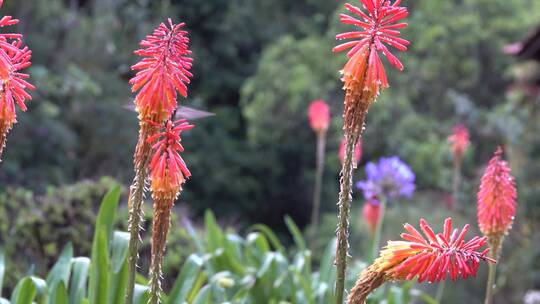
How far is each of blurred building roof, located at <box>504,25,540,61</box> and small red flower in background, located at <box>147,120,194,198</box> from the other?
9.27 m

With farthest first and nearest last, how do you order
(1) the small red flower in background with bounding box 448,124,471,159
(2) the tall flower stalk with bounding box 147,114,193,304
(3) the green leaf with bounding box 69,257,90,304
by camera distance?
(1) the small red flower in background with bounding box 448,124,471,159, (3) the green leaf with bounding box 69,257,90,304, (2) the tall flower stalk with bounding box 147,114,193,304

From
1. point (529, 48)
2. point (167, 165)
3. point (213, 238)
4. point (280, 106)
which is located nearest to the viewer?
point (167, 165)

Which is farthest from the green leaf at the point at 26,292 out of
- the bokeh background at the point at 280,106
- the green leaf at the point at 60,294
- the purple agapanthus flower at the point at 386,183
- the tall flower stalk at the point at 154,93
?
the bokeh background at the point at 280,106

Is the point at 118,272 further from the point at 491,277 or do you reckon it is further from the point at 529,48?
the point at 529,48

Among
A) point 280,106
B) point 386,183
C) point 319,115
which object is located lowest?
point 386,183

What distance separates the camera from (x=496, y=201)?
8.85ft

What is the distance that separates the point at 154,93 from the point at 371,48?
0.53 m

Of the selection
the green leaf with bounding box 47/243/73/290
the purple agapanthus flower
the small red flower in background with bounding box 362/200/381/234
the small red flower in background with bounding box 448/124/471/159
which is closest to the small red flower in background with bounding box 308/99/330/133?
the purple agapanthus flower

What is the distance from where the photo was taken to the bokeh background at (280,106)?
34.8ft

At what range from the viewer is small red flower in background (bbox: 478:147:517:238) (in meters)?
2.67

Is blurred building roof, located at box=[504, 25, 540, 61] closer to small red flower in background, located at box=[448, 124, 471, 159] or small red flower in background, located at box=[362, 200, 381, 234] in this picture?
small red flower in background, located at box=[448, 124, 471, 159]

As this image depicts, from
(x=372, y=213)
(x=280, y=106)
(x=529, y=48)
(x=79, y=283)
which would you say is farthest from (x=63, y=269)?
(x=280, y=106)

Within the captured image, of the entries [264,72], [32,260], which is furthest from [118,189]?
[264,72]

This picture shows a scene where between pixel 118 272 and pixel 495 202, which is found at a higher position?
pixel 495 202
